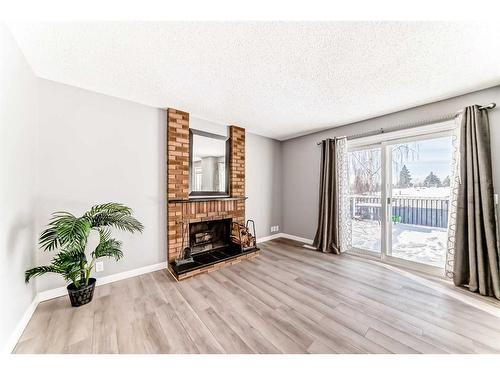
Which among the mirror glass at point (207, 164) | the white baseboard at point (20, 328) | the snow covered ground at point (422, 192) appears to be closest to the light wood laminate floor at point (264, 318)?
the white baseboard at point (20, 328)

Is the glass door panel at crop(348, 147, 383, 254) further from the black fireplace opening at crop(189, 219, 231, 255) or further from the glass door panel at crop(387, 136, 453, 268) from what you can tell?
the black fireplace opening at crop(189, 219, 231, 255)

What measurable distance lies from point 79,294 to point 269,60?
288cm

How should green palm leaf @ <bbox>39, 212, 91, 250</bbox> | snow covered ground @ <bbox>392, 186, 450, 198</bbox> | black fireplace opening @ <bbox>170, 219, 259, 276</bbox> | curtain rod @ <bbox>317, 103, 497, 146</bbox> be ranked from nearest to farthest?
1. green palm leaf @ <bbox>39, 212, 91, 250</bbox>
2. curtain rod @ <bbox>317, 103, 497, 146</bbox>
3. snow covered ground @ <bbox>392, 186, 450, 198</bbox>
4. black fireplace opening @ <bbox>170, 219, 259, 276</bbox>

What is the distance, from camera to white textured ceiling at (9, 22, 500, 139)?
4.35 feet

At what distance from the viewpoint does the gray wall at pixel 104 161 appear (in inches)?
77.7

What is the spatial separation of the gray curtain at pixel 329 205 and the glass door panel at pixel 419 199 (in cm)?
78

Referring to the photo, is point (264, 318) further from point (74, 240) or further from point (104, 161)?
point (104, 161)

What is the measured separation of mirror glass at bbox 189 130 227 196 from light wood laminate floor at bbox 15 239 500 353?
139 centimetres

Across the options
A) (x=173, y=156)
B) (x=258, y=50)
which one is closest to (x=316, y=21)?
(x=258, y=50)

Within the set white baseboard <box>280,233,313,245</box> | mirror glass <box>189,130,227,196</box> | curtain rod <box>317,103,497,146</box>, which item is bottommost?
white baseboard <box>280,233,313,245</box>

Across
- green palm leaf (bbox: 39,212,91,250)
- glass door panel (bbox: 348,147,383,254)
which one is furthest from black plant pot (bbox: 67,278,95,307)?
glass door panel (bbox: 348,147,383,254)

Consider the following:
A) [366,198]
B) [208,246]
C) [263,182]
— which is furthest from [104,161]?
[366,198]

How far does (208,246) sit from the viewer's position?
10.5 feet

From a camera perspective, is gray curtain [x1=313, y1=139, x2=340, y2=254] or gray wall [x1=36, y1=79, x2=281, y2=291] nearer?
gray wall [x1=36, y1=79, x2=281, y2=291]
